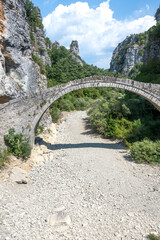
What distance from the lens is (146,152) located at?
8914mm

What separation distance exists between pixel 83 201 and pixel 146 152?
4746mm

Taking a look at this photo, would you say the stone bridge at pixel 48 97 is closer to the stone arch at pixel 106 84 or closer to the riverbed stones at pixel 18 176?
the stone arch at pixel 106 84

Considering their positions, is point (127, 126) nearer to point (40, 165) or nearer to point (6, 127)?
point (40, 165)

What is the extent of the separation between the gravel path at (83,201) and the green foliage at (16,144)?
38.4 inches

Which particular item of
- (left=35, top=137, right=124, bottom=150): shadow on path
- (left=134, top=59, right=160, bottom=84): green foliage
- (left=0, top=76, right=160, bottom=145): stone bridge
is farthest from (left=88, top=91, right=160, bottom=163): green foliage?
(left=134, top=59, right=160, bottom=84): green foliage

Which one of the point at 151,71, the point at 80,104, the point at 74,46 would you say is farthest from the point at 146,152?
the point at 74,46

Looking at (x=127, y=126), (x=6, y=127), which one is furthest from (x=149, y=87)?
(x=6, y=127)

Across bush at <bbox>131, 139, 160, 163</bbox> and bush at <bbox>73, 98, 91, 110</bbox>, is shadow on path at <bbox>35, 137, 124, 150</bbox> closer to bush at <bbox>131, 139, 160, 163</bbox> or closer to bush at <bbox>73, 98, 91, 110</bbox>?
bush at <bbox>131, 139, 160, 163</bbox>

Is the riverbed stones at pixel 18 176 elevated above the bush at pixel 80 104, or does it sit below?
below

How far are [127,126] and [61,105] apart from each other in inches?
589

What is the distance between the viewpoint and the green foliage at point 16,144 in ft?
25.9

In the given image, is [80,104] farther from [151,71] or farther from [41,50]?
[151,71]

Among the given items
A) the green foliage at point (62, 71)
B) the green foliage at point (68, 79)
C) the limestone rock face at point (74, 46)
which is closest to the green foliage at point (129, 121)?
the green foliage at point (68, 79)

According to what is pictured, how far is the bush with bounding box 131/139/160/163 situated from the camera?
8664 mm
